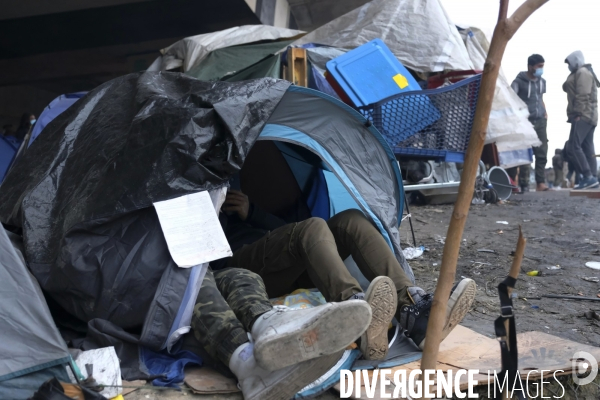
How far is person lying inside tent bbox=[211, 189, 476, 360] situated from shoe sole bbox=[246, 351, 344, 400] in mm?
346

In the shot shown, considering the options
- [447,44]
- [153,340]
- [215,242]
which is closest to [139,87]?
[215,242]

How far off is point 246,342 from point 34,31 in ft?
26.0

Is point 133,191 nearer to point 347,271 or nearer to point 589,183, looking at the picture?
point 347,271

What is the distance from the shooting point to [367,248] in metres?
2.64

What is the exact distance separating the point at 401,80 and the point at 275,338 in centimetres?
264

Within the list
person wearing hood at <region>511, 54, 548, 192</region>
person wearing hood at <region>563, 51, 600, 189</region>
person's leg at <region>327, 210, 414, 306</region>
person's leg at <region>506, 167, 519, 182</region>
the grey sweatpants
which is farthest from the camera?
person's leg at <region>506, 167, 519, 182</region>

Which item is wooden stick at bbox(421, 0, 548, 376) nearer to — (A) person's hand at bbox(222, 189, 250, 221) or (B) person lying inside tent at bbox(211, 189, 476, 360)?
(B) person lying inside tent at bbox(211, 189, 476, 360)

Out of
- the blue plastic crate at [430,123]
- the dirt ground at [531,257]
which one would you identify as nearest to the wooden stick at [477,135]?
the dirt ground at [531,257]

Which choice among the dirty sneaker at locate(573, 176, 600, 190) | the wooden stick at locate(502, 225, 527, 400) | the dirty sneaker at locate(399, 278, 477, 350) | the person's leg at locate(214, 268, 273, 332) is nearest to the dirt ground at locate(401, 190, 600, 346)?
the dirty sneaker at locate(399, 278, 477, 350)

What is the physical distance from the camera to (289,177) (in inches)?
141

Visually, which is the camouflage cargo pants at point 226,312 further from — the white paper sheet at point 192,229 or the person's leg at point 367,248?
the person's leg at point 367,248

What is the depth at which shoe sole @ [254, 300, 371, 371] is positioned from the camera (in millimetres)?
1811

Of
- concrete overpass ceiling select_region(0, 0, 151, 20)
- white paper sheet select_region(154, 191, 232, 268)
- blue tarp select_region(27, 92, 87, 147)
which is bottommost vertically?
white paper sheet select_region(154, 191, 232, 268)

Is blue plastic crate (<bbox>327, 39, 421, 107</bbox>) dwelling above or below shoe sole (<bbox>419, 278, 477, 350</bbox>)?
above
